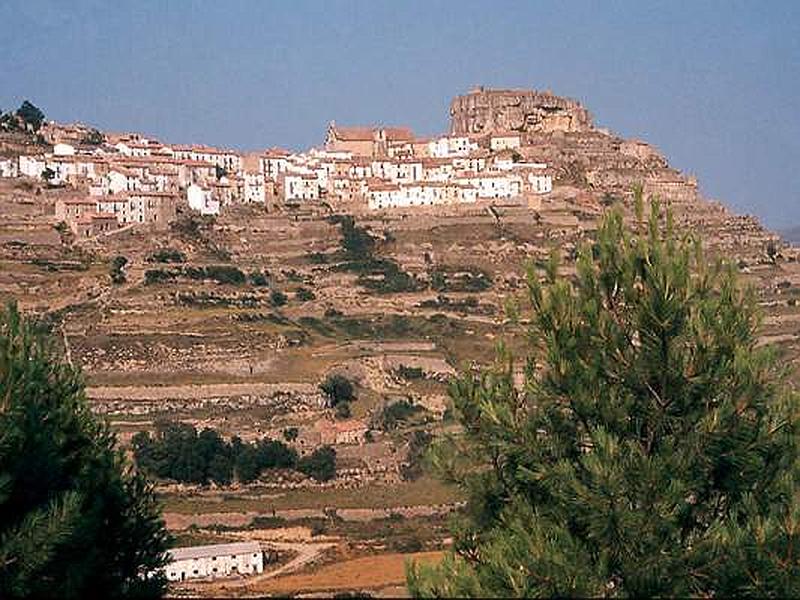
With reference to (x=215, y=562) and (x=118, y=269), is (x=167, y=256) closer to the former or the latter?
(x=118, y=269)

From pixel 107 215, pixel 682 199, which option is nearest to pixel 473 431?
pixel 107 215

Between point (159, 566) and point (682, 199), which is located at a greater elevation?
point (682, 199)

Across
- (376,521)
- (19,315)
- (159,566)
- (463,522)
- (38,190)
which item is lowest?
(376,521)

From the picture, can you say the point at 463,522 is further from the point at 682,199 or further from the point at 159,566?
the point at 682,199

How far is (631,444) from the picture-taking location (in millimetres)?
6160

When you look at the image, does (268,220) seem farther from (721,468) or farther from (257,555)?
(721,468)

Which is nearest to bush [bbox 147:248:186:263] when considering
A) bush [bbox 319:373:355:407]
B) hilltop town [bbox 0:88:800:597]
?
hilltop town [bbox 0:88:800:597]

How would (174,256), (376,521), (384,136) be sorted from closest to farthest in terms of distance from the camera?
(376,521) < (174,256) < (384,136)

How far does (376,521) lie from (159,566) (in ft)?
53.8

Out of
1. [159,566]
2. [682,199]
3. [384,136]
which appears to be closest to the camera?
[159,566]

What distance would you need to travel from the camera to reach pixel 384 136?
68.8 m

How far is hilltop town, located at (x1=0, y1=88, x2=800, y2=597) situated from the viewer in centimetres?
2767

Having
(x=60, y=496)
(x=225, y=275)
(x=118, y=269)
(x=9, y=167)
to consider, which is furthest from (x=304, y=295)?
(x=60, y=496)

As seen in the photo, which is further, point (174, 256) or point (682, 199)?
point (682, 199)
